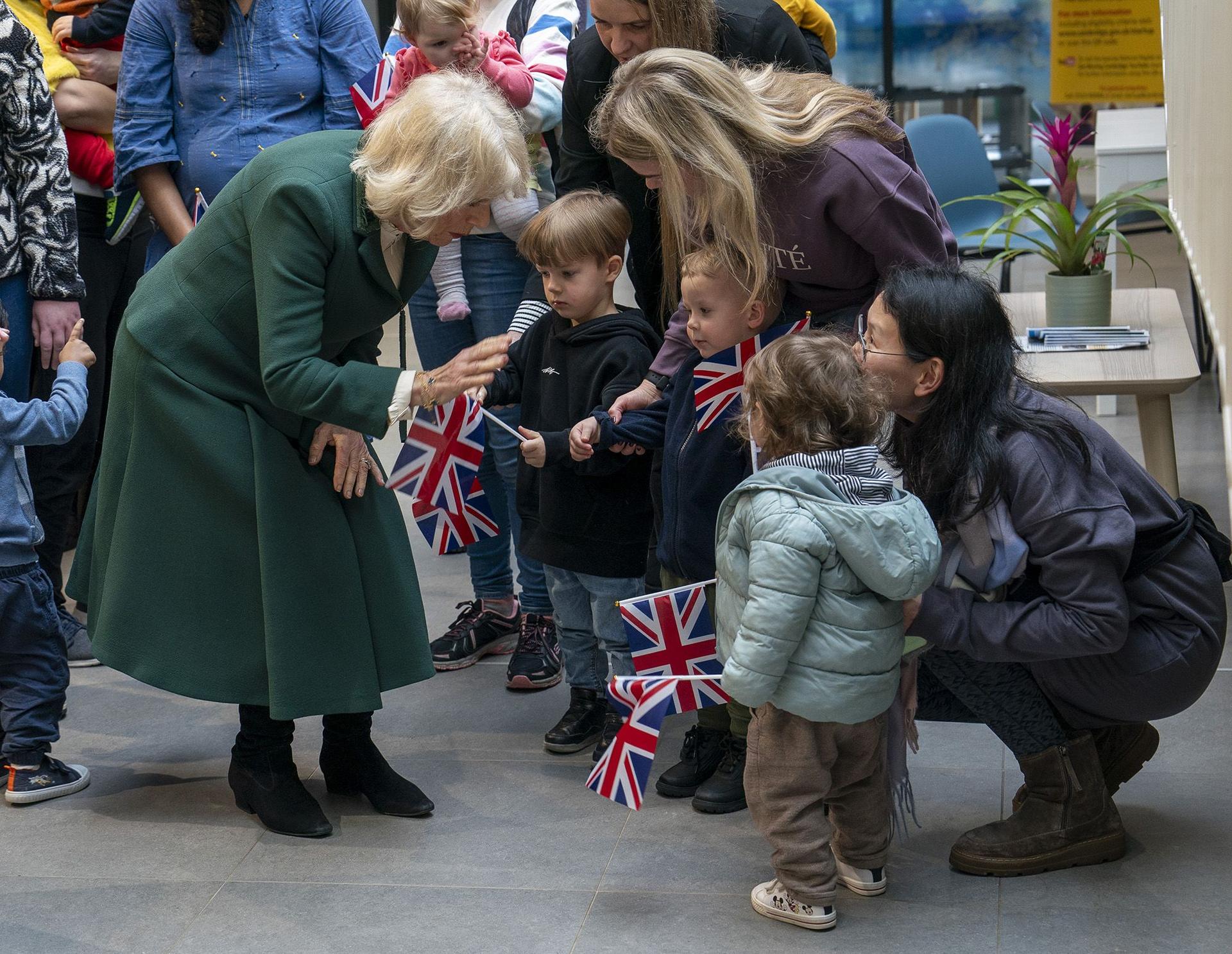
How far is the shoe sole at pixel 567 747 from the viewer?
323cm

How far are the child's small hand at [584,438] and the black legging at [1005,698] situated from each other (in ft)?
2.51

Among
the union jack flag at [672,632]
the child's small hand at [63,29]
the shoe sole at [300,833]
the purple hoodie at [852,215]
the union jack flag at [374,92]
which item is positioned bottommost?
the shoe sole at [300,833]

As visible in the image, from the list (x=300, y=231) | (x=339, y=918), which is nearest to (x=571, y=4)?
(x=300, y=231)

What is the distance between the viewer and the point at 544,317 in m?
→ 3.18

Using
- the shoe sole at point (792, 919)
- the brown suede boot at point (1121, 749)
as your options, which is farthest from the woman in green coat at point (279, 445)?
the brown suede boot at point (1121, 749)

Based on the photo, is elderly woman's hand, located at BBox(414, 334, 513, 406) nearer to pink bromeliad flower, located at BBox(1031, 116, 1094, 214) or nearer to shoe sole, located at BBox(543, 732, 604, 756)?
Result: shoe sole, located at BBox(543, 732, 604, 756)

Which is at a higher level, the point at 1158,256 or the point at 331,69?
the point at 331,69

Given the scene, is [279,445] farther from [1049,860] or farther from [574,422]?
[1049,860]

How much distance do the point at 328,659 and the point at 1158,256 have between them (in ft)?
23.2

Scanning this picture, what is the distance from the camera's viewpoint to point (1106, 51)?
6.42 m

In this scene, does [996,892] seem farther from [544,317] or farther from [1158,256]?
[1158,256]

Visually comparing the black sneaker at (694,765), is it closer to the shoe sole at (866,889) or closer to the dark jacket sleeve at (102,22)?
the shoe sole at (866,889)

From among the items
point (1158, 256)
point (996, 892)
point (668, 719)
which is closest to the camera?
point (996, 892)

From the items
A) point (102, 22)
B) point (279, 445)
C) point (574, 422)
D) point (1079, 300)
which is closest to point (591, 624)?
point (574, 422)
